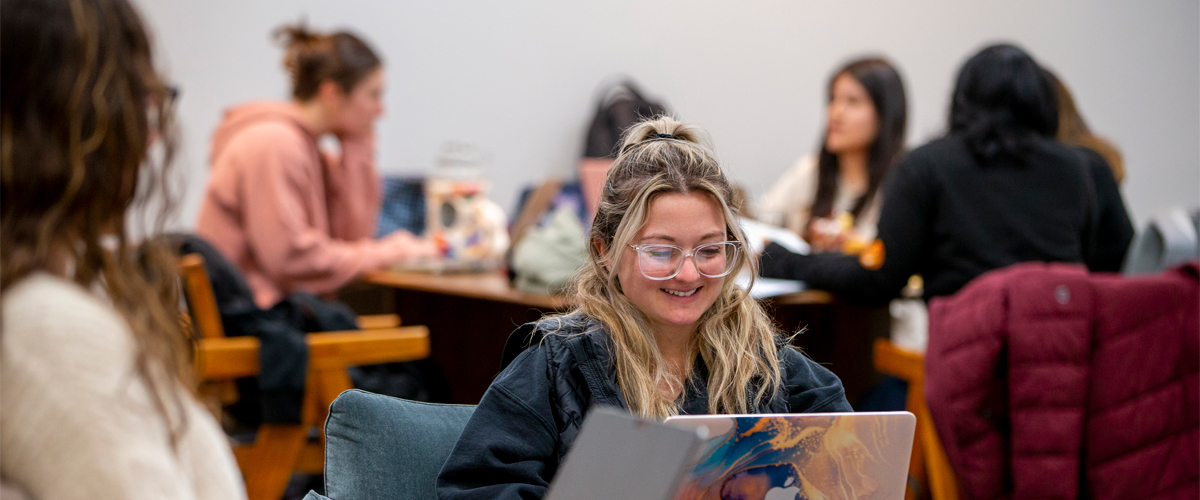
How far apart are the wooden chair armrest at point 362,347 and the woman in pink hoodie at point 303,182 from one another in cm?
40

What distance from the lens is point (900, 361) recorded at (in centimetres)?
237

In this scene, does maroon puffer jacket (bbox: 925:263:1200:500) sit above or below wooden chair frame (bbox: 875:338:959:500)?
above

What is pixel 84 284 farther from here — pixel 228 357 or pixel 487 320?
pixel 487 320

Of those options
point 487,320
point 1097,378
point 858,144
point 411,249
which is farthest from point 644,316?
point 858,144

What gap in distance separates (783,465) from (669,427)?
299 mm

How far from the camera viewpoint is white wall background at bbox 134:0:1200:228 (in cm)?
400

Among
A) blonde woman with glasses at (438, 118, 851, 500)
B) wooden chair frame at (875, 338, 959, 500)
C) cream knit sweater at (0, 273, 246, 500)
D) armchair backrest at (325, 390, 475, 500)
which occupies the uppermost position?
cream knit sweater at (0, 273, 246, 500)

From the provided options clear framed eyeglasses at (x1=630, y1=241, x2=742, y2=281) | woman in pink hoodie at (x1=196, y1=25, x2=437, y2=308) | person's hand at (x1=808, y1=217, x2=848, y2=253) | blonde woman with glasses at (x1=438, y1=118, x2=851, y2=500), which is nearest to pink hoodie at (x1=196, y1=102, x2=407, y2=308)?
woman in pink hoodie at (x1=196, y1=25, x2=437, y2=308)

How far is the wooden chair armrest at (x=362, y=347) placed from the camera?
235 centimetres

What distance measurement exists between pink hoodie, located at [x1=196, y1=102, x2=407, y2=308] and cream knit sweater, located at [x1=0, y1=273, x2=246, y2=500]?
2.06 metres

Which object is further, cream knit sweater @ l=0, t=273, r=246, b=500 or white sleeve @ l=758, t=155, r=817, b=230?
white sleeve @ l=758, t=155, r=817, b=230

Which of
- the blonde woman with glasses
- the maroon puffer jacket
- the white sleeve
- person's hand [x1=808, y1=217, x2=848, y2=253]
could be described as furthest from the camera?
the white sleeve

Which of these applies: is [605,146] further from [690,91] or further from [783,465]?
[783,465]

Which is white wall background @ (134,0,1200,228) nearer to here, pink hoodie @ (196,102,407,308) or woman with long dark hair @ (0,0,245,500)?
pink hoodie @ (196,102,407,308)
